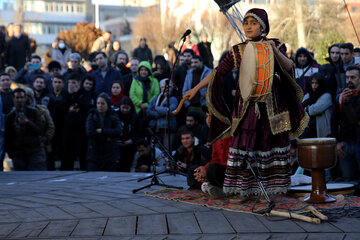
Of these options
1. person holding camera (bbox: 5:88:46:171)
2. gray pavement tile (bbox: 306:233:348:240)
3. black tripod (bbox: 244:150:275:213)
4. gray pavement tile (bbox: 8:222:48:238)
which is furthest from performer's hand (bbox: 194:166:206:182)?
person holding camera (bbox: 5:88:46:171)

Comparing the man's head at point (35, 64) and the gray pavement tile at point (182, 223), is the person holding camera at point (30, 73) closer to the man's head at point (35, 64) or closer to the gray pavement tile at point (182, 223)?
the man's head at point (35, 64)

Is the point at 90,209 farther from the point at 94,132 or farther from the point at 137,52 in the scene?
the point at 137,52

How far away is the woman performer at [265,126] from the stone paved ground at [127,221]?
0.49 m

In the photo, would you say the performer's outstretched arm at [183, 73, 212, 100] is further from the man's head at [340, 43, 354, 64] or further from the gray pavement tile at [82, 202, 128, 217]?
the man's head at [340, 43, 354, 64]

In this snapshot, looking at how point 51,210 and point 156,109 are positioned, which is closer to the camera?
point 51,210

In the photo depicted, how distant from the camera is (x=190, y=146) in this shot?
8133 mm

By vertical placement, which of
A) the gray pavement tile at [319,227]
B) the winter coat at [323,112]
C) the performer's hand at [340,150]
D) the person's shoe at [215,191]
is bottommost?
the gray pavement tile at [319,227]

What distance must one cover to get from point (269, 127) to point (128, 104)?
16.0ft

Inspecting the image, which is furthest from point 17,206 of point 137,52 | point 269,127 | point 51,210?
point 137,52

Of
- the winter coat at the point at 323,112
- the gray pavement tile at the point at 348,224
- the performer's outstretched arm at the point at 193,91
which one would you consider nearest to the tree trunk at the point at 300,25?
the winter coat at the point at 323,112

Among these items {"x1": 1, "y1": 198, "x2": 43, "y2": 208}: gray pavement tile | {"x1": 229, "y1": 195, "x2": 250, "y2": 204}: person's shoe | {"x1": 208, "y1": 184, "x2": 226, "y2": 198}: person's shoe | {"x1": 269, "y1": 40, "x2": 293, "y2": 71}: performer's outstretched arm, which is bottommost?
{"x1": 1, "y1": 198, "x2": 43, "y2": 208}: gray pavement tile

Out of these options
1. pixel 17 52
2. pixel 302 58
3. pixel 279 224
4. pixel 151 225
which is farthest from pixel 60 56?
pixel 279 224

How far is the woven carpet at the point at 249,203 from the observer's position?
555cm

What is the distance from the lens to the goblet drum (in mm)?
5777
